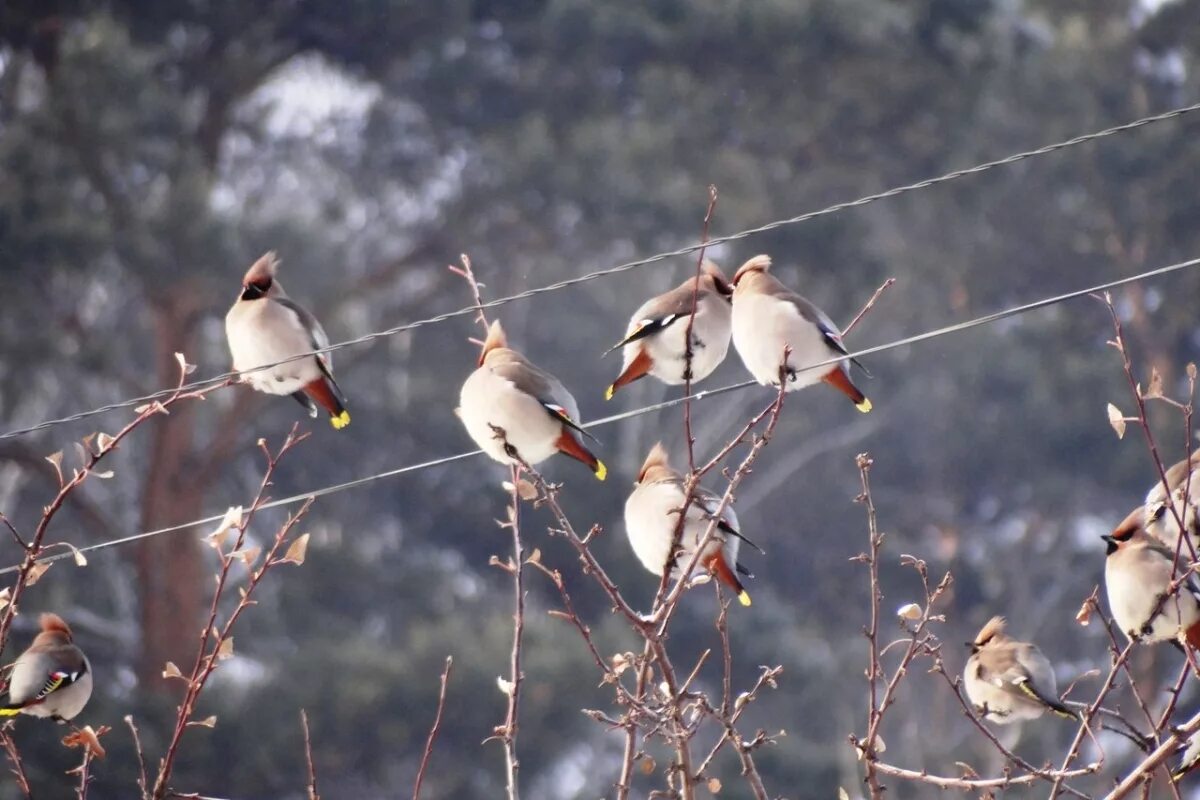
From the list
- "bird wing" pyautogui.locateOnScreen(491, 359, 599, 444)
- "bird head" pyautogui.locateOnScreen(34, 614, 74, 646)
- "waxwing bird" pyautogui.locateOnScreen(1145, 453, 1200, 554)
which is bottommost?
"bird head" pyautogui.locateOnScreen(34, 614, 74, 646)

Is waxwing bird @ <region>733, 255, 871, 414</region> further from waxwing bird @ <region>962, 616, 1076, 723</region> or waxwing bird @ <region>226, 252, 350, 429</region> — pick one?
waxwing bird @ <region>226, 252, 350, 429</region>

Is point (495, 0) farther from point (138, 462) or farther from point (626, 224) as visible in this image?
point (138, 462)

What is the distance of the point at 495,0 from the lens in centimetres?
1761

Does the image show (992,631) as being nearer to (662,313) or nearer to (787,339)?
(787,339)

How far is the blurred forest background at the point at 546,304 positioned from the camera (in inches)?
608

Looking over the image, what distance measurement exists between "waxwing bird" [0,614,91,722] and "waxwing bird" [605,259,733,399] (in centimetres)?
197

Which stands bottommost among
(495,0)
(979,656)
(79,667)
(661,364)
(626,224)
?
(626,224)

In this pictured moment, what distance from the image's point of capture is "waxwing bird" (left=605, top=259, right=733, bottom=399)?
5445mm

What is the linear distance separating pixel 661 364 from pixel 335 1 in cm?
1228

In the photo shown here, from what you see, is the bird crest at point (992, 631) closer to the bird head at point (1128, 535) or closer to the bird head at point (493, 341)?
the bird head at point (1128, 535)

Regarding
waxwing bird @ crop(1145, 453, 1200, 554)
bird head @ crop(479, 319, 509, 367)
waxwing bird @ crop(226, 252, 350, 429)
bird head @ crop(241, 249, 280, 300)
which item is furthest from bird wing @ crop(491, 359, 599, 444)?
bird head @ crop(241, 249, 280, 300)

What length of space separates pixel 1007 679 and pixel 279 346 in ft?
8.17

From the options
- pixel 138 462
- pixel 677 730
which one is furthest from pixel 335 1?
pixel 677 730

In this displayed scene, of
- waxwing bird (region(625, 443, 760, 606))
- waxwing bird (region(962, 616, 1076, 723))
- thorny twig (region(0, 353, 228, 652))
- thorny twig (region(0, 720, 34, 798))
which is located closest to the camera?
thorny twig (region(0, 353, 228, 652))
